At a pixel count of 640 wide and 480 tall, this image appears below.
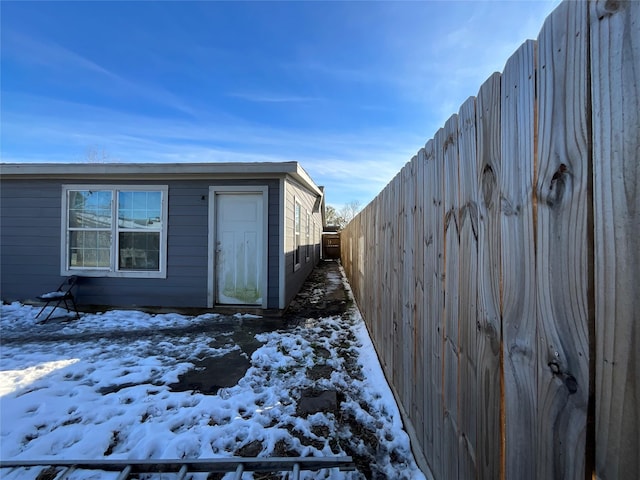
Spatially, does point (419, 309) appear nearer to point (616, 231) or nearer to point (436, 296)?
point (436, 296)

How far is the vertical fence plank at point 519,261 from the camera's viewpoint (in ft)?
2.51

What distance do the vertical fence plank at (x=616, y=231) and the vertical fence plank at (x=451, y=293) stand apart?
2.26 feet

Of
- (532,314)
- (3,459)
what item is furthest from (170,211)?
(532,314)

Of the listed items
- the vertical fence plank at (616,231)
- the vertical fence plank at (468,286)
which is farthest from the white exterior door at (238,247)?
the vertical fence plank at (616,231)

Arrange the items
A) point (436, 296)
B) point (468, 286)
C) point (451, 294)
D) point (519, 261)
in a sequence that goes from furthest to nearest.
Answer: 1. point (436, 296)
2. point (451, 294)
3. point (468, 286)
4. point (519, 261)

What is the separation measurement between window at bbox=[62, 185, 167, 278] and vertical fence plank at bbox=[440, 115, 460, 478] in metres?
5.36

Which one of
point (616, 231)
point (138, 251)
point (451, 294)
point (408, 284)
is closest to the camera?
point (616, 231)

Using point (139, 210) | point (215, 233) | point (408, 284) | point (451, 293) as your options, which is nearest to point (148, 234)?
point (139, 210)

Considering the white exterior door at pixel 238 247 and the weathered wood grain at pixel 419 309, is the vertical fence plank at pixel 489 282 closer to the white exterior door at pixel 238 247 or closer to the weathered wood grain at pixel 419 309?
the weathered wood grain at pixel 419 309

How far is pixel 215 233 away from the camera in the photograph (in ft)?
17.7

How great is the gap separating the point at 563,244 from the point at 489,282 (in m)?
0.35

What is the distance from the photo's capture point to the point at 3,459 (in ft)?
5.83

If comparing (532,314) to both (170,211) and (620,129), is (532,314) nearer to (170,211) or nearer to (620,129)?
(620,129)

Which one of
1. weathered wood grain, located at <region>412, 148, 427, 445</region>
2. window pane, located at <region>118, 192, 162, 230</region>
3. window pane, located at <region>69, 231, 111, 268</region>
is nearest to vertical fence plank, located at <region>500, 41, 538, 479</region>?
weathered wood grain, located at <region>412, 148, 427, 445</region>
